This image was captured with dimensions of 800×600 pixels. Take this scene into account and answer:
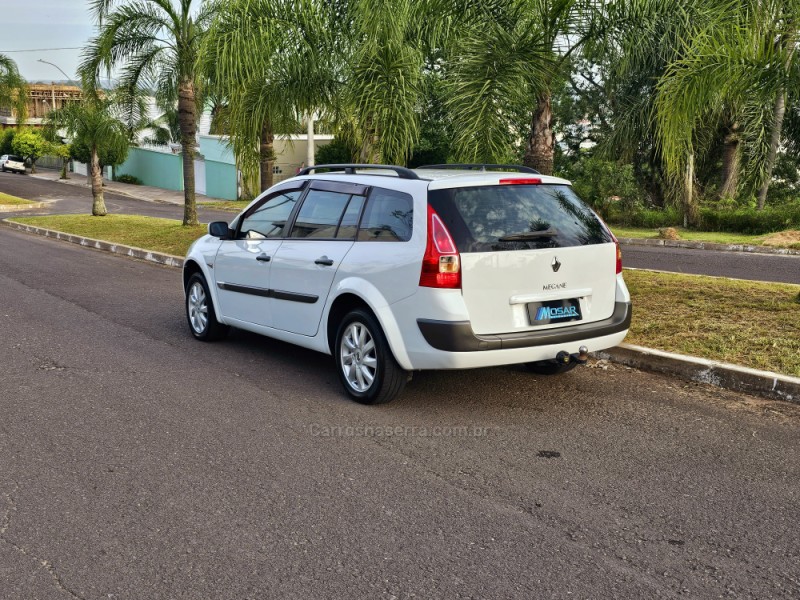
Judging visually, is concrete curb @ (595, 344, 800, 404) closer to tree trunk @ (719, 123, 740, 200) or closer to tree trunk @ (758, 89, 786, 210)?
tree trunk @ (758, 89, 786, 210)

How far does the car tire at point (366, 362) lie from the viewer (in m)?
5.74

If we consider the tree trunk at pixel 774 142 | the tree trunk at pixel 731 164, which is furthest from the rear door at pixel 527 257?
the tree trunk at pixel 731 164

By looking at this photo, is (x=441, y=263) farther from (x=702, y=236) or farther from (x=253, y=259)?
(x=702, y=236)

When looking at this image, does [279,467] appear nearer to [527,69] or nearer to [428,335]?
[428,335]

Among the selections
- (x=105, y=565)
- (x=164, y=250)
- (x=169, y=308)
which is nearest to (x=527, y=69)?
(x=169, y=308)

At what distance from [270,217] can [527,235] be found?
2.49m

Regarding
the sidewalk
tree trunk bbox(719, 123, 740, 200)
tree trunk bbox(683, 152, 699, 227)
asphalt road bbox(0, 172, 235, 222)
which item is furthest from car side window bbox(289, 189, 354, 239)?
the sidewalk

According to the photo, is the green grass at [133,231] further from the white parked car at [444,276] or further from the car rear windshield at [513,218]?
the car rear windshield at [513,218]

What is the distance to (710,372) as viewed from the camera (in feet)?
21.3

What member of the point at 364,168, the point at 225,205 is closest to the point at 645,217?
the point at 364,168

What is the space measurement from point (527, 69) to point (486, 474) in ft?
21.0

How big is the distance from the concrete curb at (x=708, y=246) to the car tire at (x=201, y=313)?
13.2m

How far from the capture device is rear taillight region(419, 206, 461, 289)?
5449mm

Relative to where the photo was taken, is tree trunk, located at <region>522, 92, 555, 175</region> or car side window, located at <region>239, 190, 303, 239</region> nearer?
car side window, located at <region>239, 190, 303, 239</region>
